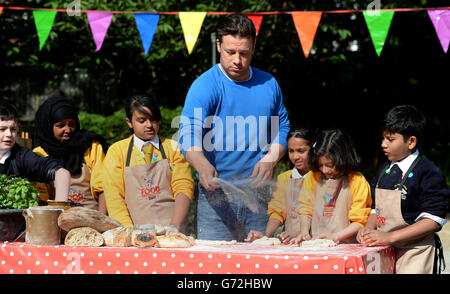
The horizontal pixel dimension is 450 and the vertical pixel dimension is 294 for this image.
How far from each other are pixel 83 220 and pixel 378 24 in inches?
162

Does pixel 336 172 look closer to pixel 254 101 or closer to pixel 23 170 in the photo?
pixel 254 101

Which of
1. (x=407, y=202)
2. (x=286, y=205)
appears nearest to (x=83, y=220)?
(x=286, y=205)

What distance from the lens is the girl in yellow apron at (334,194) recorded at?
3.03 m

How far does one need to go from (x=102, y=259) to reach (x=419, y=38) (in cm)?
864

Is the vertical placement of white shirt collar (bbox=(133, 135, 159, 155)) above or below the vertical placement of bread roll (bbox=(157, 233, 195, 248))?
above

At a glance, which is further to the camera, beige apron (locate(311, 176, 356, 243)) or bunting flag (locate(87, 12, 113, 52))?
bunting flag (locate(87, 12, 113, 52))

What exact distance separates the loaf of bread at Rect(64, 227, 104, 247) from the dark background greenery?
487 cm

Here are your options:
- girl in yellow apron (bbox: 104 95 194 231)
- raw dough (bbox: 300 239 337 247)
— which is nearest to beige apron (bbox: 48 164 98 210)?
girl in yellow apron (bbox: 104 95 194 231)

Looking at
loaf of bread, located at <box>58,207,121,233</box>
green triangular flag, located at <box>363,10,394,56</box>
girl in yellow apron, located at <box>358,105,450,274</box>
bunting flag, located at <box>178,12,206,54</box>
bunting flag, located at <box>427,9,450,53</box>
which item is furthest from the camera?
bunting flag, located at <box>178,12,206,54</box>

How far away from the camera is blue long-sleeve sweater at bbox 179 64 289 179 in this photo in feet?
10.4

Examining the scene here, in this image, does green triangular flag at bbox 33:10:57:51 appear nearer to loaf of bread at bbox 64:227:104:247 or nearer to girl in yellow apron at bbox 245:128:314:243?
girl in yellow apron at bbox 245:128:314:243

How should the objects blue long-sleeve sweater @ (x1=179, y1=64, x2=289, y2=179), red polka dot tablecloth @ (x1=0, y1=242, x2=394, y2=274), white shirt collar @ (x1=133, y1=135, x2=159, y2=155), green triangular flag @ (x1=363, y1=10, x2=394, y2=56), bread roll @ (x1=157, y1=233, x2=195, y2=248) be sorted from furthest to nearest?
1. green triangular flag @ (x1=363, y1=10, x2=394, y2=56)
2. white shirt collar @ (x1=133, y1=135, x2=159, y2=155)
3. blue long-sleeve sweater @ (x1=179, y1=64, x2=289, y2=179)
4. bread roll @ (x1=157, y1=233, x2=195, y2=248)
5. red polka dot tablecloth @ (x1=0, y1=242, x2=394, y2=274)

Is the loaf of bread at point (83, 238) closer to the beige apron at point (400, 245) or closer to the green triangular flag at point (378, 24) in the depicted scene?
the beige apron at point (400, 245)

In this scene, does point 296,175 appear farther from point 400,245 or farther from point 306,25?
point 306,25
